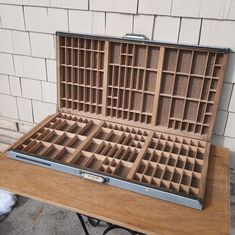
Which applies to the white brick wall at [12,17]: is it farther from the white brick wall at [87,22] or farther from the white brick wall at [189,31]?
the white brick wall at [189,31]

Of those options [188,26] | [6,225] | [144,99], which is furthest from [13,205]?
[188,26]

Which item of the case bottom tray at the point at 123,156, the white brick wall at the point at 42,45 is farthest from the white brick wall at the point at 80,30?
the case bottom tray at the point at 123,156

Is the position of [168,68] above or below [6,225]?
above

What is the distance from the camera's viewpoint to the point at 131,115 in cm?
158

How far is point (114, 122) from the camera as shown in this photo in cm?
158

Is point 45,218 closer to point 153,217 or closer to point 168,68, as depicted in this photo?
point 153,217

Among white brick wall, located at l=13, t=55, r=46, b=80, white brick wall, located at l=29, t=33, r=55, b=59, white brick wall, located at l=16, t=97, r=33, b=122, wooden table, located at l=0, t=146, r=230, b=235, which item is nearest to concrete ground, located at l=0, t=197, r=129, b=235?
white brick wall, located at l=16, t=97, r=33, b=122

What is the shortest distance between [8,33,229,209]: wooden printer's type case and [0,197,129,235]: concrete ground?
0.70 m

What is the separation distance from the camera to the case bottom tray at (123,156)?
1119 mm

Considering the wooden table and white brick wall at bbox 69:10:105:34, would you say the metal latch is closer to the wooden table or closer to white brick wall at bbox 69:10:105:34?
the wooden table

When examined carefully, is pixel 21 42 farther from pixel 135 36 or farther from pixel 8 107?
pixel 135 36

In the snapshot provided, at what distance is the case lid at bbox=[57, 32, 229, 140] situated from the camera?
138 centimetres

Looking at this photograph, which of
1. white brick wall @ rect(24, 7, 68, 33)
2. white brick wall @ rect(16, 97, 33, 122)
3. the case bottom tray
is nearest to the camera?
the case bottom tray

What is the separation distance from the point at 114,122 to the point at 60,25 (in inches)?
24.6
